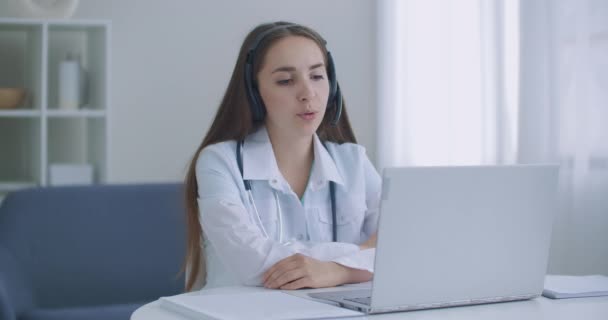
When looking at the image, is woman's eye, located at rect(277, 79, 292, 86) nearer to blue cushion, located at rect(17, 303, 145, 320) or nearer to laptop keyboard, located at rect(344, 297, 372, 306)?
laptop keyboard, located at rect(344, 297, 372, 306)

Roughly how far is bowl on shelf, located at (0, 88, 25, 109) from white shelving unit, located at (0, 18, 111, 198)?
0.17 ft

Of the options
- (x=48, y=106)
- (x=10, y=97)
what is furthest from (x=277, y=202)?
(x=48, y=106)

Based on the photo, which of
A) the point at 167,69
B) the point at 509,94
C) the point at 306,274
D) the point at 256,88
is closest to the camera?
the point at 306,274

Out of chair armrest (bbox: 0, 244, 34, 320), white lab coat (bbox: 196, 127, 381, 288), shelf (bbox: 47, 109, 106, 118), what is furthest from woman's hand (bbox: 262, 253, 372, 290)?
shelf (bbox: 47, 109, 106, 118)

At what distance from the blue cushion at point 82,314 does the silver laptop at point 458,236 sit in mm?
1544

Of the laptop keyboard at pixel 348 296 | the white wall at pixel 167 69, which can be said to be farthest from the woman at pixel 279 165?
the white wall at pixel 167 69

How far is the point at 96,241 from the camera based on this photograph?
123 inches

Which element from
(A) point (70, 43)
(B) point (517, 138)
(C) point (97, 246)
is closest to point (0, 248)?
(C) point (97, 246)

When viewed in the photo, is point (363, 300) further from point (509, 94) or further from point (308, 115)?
point (509, 94)

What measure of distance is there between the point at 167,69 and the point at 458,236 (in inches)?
107

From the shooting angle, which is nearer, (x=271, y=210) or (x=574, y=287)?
(x=574, y=287)

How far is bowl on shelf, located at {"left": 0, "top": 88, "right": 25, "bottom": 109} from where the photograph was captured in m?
3.42

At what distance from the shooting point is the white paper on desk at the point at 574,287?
152 centimetres

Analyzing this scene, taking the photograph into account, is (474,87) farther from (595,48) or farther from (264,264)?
(264,264)
